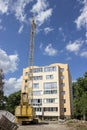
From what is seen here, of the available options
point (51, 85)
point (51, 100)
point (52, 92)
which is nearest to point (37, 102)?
point (51, 100)

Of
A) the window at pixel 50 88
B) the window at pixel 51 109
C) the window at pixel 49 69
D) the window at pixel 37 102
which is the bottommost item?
the window at pixel 51 109

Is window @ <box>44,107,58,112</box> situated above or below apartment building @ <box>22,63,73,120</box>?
below

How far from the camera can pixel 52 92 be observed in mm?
82250

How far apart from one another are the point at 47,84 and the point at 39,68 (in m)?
7.25

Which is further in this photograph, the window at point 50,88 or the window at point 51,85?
the window at point 51,85

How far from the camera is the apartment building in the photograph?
80.2 m

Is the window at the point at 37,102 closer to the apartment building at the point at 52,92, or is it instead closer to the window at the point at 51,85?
the apartment building at the point at 52,92

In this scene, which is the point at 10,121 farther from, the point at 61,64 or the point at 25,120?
the point at 61,64

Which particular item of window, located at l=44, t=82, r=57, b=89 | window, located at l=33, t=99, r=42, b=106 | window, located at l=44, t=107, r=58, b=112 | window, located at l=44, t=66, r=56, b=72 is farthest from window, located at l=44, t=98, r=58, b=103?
window, located at l=44, t=66, r=56, b=72

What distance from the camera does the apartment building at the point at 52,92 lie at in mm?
80188

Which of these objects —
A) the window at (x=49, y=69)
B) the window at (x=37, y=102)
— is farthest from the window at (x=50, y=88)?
the window at (x=49, y=69)

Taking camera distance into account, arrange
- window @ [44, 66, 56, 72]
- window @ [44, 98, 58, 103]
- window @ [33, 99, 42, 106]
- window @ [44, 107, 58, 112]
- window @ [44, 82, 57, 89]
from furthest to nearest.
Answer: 1. window @ [44, 66, 56, 72]
2. window @ [33, 99, 42, 106]
3. window @ [44, 82, 57, 89]
4. window @ [44, 98, 58, 103]
5. window @ [44, 107, 58, 112]

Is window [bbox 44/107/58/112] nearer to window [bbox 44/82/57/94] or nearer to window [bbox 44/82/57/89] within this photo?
window [bbox 44/82/57/94]

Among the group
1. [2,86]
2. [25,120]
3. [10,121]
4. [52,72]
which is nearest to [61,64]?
[52,72]
